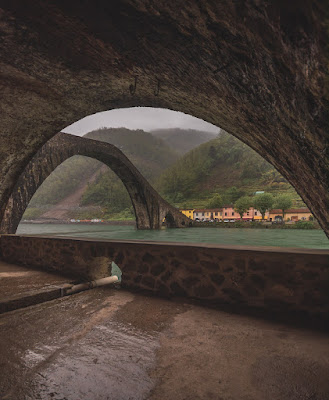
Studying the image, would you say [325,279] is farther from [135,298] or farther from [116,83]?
[116,83]

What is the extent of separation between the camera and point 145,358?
2010mm

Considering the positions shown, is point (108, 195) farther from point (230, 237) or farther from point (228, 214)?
point (230, 237)

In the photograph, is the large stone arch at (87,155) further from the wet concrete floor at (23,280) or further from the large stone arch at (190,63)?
the wet concrete floor at (23,280)

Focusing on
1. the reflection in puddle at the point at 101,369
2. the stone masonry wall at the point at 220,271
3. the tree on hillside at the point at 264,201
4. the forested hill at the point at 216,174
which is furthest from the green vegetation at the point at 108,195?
the reflection in puddle at the point at 101,369

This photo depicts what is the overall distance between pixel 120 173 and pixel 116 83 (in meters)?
22.4

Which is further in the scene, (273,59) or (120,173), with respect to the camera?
(120,173)

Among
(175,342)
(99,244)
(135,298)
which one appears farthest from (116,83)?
(175,342)

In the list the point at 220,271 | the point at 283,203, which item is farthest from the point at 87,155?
the point at 283,203

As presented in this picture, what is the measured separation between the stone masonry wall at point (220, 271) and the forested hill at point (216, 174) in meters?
78.4

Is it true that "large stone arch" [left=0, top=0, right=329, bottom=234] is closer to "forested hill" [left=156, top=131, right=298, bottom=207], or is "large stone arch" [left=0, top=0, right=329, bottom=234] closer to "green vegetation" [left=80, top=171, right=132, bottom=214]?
"forested hill" [left=156, top=131, right=298, bottom=207]

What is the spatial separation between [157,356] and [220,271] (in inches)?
53.0

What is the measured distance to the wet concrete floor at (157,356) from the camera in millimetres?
1619

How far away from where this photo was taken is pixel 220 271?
10.2ft

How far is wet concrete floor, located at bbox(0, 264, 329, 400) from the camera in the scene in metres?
1.62
